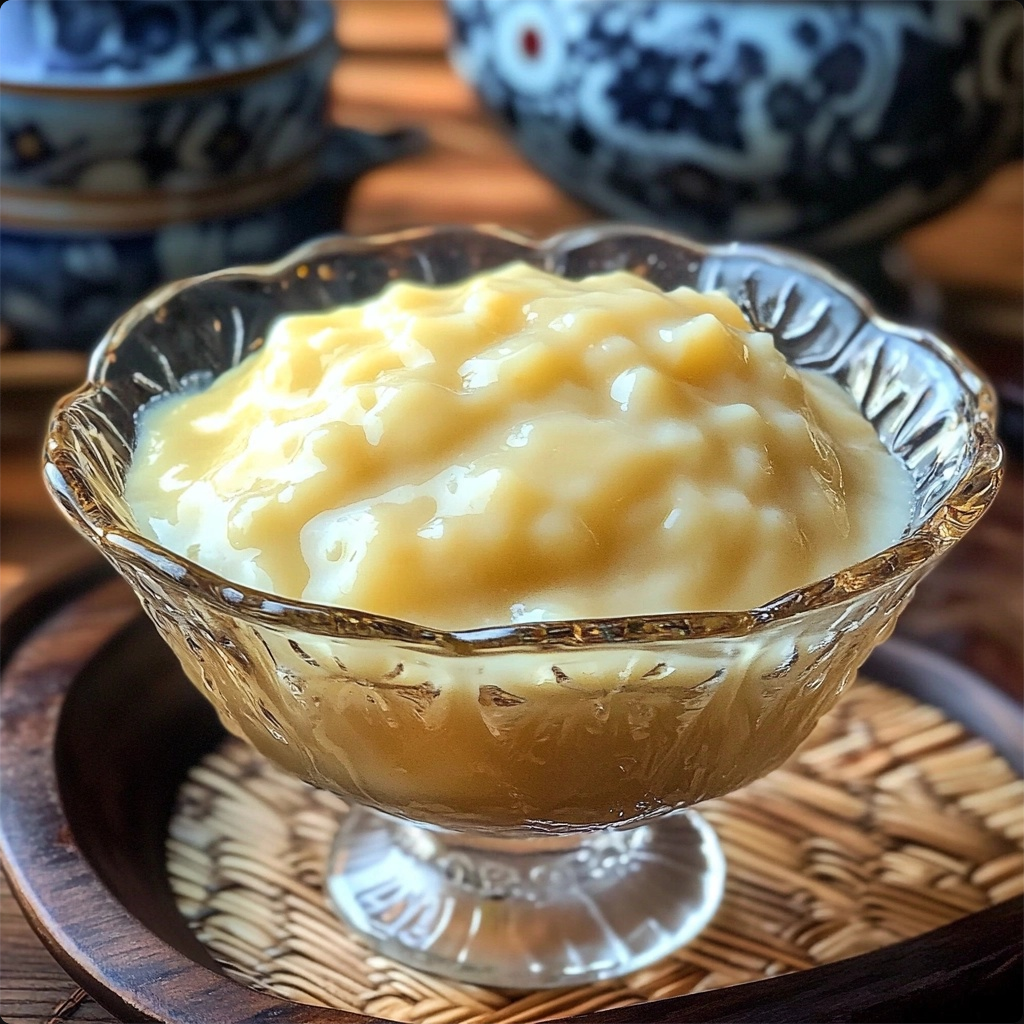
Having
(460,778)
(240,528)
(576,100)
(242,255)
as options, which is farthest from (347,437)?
(576,100)

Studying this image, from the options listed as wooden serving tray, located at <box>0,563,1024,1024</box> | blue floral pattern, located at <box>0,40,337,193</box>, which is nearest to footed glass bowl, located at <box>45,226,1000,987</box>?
wooden serving tray, located at <box>0,563,1024,1024</box>

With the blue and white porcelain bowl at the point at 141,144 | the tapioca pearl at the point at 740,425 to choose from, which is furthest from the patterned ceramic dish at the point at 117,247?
the tapioca pearl at the point at 740,425

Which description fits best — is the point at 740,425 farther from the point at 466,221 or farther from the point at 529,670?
the point at 466,221

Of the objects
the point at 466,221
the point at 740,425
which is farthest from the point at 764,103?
the point at 740,425

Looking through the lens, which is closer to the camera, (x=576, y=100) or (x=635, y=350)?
(x=635, y=350)

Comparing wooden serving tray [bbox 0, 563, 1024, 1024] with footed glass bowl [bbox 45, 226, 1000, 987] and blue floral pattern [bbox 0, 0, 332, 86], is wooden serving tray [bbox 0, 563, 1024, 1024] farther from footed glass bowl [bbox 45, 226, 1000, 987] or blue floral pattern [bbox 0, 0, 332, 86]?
blue floral pattern [bbox 0, 0, 332, 86]

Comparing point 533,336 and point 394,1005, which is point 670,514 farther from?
point 394,1005
